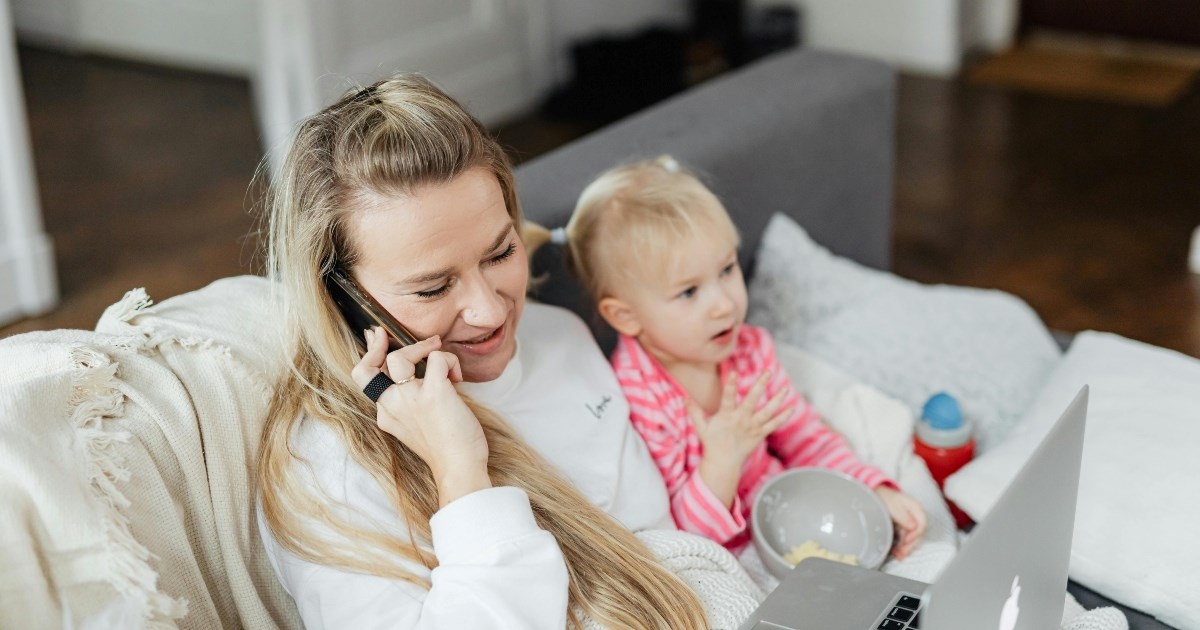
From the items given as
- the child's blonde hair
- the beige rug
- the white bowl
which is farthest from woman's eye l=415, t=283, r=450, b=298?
the beige rug

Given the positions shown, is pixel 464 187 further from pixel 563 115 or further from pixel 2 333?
pixel 563 115

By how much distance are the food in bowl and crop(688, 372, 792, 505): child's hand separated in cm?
10

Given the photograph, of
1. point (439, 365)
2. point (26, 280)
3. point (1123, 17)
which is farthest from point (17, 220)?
point (1123, 17)

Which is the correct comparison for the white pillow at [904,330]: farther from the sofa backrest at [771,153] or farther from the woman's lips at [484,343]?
the woman's lips at [484,343]

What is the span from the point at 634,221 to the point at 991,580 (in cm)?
73

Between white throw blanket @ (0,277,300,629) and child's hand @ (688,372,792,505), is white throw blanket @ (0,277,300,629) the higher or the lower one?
the higher one

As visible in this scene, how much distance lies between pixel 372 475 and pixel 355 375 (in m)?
0.10

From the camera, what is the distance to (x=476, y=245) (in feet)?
3.98

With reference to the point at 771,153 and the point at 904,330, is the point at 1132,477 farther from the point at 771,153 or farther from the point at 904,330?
the point at 771,153

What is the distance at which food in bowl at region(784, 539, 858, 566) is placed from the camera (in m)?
1.47

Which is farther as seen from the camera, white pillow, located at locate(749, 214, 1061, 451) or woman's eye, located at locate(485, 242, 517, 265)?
white pillow, located at locate(749, 214, 1061, 451)

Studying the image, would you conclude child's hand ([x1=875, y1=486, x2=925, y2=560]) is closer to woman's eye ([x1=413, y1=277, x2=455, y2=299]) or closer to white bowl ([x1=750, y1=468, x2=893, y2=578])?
white bowl ([x1=750, y1=468, x2=893, y2=578])

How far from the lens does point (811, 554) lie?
4.88 feet

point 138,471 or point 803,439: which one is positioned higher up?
point 138,471
